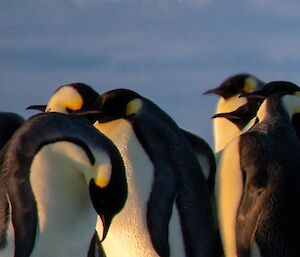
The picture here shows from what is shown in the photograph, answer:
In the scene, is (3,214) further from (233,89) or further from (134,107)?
(233,89)

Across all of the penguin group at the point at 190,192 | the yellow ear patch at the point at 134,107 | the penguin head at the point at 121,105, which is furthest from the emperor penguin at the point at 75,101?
the yellow ear patch at the point at 134,107

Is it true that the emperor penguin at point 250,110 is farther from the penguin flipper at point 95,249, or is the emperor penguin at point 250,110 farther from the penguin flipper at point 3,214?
the penguin flipper at point 3,214

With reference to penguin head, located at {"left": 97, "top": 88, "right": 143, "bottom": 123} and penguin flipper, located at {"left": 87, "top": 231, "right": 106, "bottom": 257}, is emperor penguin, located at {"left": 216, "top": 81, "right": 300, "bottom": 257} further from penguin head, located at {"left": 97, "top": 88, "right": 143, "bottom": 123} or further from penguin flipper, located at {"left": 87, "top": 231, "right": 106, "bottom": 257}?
penguin flipper, located at {"left": 87, "top": 231, "right": 106, "bottom": 257}

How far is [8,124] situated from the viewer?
8.92 m

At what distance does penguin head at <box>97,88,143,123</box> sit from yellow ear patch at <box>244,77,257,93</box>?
15.0ft

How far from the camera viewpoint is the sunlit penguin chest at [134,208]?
7605 mm

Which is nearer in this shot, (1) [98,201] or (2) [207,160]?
(1) [98,201]

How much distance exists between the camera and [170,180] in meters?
7.62

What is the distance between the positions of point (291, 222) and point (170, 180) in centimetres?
96

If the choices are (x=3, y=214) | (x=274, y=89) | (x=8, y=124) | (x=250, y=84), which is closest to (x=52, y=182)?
(x=3, y=214)

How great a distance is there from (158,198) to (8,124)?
1925mm

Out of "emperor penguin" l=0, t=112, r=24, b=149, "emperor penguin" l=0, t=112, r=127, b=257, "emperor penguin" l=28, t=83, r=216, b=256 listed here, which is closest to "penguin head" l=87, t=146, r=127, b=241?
"emperor penguin" l=0, t=112, r=127, b=257

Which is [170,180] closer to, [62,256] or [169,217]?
[169,217]

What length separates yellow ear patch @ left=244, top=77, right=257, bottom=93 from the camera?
12.4 m
